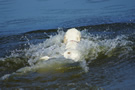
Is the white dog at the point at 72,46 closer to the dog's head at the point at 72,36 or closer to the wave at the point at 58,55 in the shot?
the dog's head at the point at 72,36

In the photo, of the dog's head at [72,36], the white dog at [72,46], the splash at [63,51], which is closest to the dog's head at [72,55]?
the white dog at [72,46]

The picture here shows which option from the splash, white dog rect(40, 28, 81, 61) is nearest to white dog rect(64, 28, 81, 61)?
white dog rect(40, 28, 81, 61)

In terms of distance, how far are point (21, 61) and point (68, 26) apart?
409 centimetres

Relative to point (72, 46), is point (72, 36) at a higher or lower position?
higher

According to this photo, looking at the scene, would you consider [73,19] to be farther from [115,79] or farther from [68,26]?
[115,79]

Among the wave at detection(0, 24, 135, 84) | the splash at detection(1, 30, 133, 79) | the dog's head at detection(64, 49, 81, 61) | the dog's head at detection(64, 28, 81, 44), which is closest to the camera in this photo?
the wave at detection(0, 24, 135, 84)

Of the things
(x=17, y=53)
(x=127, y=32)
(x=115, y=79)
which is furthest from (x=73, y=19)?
(x=115, y=79)

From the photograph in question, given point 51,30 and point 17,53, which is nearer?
point 17,53

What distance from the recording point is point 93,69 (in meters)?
5.16

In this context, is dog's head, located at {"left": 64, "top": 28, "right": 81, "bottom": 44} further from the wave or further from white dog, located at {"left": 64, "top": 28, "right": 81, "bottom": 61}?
the wave

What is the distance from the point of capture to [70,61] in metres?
5.48

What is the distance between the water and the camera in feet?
14.9

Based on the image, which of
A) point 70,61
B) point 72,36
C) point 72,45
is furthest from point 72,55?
point 72,36

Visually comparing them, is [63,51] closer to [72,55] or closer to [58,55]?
[58,55]
